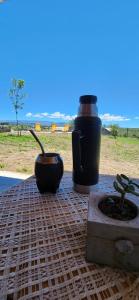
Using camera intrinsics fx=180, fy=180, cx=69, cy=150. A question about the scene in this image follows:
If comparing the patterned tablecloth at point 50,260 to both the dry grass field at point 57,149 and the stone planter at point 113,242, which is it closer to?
the stone planter at point 113,242

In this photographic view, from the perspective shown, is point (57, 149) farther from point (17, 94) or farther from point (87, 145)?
point (87, 145)

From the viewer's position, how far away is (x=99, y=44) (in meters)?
1.69

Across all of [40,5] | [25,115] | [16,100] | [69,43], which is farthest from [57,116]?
[40,5]

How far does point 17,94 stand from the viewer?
2127 millimetres

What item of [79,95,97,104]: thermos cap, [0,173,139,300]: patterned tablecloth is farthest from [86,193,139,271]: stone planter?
[79,95,97,104]: thermos cap

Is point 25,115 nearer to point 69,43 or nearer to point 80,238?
point 69,43

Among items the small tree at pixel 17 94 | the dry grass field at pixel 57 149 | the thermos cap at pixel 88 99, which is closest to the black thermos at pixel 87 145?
the thermos cap at pixel 88 99

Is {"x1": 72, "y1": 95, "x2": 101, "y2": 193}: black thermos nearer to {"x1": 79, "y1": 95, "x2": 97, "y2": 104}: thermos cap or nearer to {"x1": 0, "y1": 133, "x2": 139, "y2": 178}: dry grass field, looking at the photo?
{"x1": 79, "y1": 95, "x2": 97, "y2": 104}: thermos cap

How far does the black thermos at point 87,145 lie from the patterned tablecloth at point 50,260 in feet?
0.32

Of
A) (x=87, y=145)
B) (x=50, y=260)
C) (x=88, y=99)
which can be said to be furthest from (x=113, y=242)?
(x=88, y=99)

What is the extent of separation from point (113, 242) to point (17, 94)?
6.99ft

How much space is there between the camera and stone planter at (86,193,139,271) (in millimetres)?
262

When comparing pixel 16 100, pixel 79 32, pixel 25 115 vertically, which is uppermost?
pixel 79 32

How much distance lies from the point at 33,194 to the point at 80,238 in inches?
9.8
